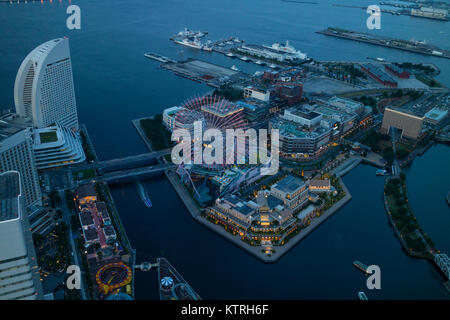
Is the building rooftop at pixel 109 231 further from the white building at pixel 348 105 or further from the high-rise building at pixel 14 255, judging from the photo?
the white building at pixel 348 105

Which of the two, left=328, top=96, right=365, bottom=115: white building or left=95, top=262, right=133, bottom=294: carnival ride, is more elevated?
left=328, top=96, right=365, bottom=115: white building

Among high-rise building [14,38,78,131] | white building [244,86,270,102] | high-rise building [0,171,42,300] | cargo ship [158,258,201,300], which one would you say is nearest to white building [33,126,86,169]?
high-rise building [14,38,78,131]

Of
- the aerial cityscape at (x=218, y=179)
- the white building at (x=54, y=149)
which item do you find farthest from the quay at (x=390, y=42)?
the white building at (x=54, y=149)

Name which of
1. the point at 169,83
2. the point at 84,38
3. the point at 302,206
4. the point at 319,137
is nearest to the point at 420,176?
the point at 319,137

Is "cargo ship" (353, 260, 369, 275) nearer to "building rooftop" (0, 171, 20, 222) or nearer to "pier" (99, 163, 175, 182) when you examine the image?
"pier" (99, 163, 175, 182)

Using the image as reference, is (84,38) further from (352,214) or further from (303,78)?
(352,214)

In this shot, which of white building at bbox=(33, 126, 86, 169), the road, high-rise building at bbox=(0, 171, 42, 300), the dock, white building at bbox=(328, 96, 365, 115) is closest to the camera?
high-rise building at bbox=(0, 171, 42, 300)
